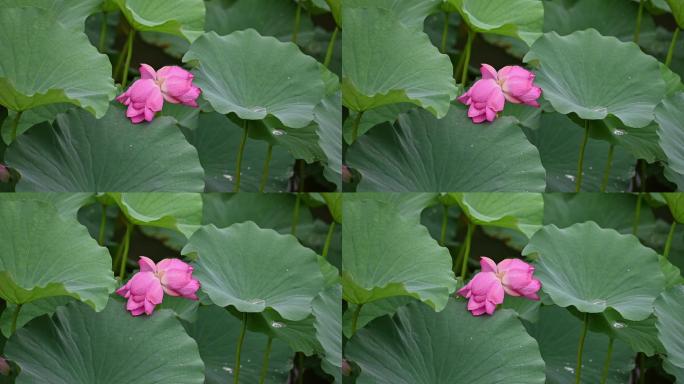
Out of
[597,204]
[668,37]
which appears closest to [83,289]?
[597,204]

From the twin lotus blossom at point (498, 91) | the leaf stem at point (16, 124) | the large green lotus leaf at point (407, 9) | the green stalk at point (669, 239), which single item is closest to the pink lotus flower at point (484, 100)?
the twin lotus blossom at point (498, 91)

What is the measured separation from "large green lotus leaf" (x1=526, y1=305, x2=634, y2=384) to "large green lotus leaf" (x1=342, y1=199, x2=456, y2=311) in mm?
283

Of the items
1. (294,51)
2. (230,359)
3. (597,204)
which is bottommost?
(230,359)

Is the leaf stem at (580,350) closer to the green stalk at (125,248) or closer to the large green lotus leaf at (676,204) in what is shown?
the large green lotus leaf at (676,204)

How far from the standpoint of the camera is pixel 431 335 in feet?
11.4

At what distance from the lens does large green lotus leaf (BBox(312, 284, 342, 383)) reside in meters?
3.46

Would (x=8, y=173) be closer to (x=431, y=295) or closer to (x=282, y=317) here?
(x=282, y=317)

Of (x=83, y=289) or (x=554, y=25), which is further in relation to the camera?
(x=554, y=25)

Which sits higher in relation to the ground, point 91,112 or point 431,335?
point 91,112

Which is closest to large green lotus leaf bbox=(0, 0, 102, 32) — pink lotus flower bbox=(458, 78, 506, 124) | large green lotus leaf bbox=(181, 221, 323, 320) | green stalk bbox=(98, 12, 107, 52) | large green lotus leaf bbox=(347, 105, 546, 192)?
green stalk bbox=(98, 12, 107, 52)

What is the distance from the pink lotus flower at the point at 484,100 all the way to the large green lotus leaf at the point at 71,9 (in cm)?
95

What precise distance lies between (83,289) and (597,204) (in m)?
1.29

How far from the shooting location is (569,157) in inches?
142

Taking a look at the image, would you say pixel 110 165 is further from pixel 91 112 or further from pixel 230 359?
pixel 230 359
